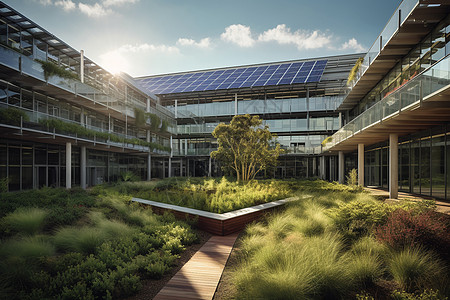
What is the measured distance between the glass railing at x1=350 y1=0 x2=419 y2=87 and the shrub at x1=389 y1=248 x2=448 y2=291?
1257 centimetres

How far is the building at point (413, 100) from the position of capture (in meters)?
10.1

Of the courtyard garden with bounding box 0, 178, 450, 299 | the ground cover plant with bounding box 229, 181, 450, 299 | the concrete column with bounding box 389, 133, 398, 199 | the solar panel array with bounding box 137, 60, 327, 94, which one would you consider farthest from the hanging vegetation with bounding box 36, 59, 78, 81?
the concrete column with bounding box 389, 133, 398, 199

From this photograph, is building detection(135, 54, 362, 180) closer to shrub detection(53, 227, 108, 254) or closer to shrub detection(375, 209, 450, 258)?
shrub detection(375, 209, 450, 258)

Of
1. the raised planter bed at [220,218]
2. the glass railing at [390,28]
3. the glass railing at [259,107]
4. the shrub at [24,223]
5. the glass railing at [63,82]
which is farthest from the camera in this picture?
the glass railing at [259,107]

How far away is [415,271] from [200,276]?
362cm

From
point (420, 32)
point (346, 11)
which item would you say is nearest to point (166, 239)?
point (346, 11)

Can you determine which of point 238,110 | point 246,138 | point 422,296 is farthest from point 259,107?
point 422,296

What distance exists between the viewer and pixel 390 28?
15.6 metres

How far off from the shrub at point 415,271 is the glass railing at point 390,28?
Result: 1257 centimetres

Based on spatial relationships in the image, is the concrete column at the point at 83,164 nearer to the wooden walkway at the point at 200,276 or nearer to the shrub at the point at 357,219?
the wooden walkway at the point at 200,276

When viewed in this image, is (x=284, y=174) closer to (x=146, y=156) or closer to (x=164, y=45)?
(x=146, y=156)

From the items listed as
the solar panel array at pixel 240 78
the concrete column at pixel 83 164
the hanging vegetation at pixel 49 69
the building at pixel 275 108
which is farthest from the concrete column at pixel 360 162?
the concrete column at pixel 83 164

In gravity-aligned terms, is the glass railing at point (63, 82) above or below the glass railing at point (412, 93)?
above

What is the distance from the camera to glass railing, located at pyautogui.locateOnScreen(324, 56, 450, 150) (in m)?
8.74
